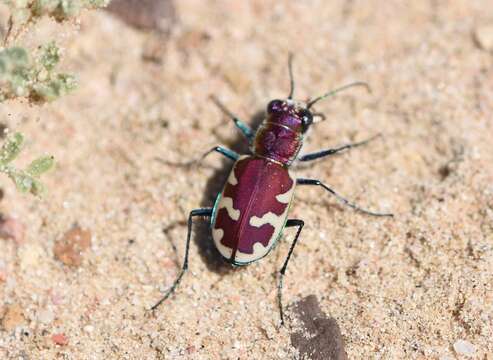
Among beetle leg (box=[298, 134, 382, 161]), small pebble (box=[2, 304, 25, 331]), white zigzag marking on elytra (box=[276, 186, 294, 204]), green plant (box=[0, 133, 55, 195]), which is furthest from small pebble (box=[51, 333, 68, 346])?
beetle leg (box=[298, 134, 382, 161])

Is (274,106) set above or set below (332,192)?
above

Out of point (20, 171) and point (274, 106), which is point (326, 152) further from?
point (20, 171)

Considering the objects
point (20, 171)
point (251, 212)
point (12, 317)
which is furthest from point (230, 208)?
point (12, 317)

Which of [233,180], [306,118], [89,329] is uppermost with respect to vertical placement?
[306,118]

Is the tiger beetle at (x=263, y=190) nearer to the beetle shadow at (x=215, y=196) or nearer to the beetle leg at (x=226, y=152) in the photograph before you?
the beetle leg at (x=226, y=152)

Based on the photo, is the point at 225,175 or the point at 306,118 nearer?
the point at 306,118

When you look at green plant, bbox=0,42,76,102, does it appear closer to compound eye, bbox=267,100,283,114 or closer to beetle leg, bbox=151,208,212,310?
beetle leg, bbox=151,208,212,310

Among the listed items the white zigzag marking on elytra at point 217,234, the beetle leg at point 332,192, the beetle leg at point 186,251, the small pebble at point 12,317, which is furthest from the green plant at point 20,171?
the beetle leg at point 332,192
